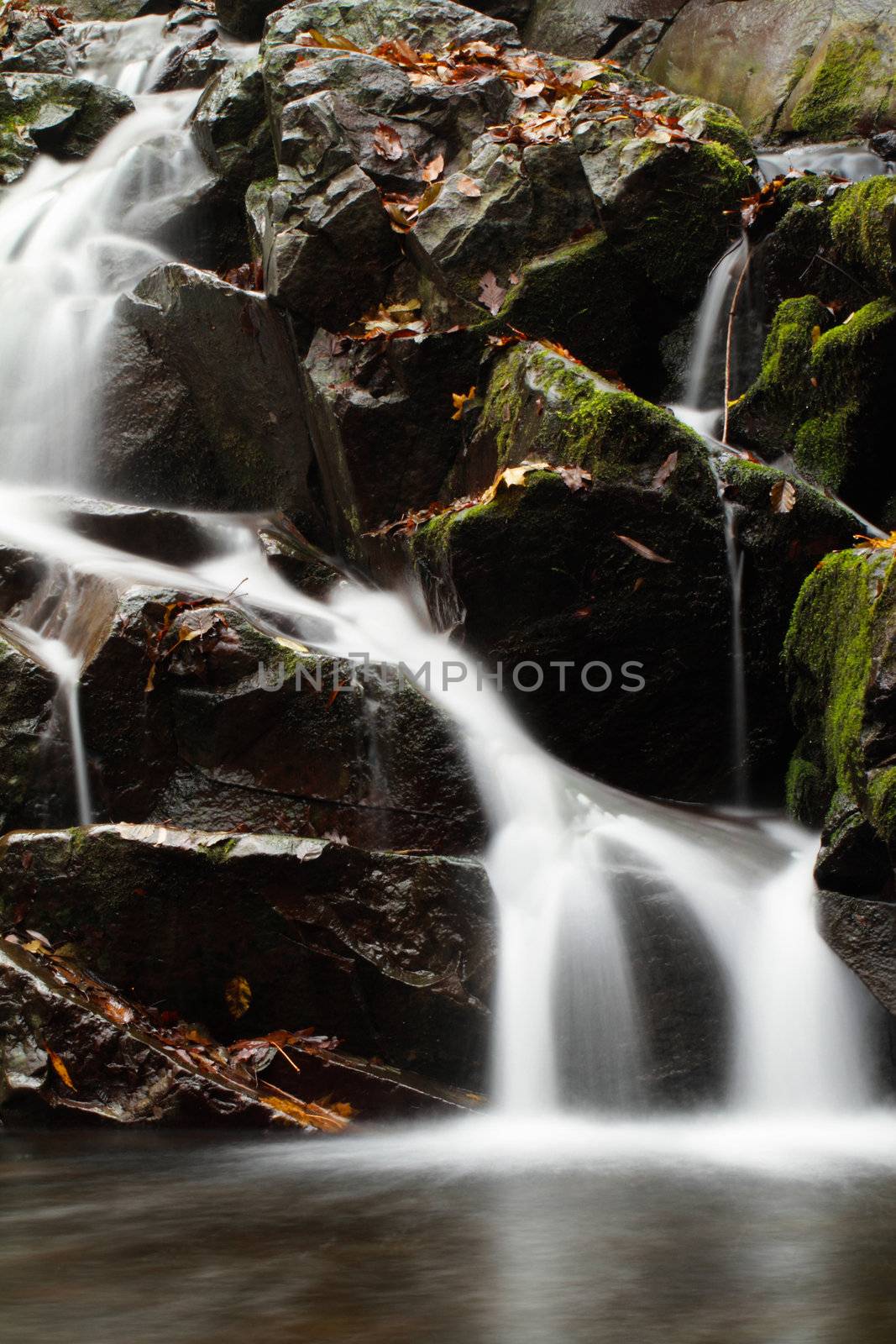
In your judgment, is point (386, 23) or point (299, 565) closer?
point (299, 565)

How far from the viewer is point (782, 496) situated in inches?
213

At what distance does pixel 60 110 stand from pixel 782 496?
28.4 feet

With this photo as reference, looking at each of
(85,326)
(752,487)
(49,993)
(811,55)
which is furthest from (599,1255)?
(811,55)

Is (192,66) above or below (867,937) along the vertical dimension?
above

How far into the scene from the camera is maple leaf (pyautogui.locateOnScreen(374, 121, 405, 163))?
25.0 ft

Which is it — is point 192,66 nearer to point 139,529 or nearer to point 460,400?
point 460,400

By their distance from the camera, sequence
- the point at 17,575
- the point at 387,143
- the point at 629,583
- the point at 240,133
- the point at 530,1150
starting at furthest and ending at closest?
the point at 240,133
the point at 387,143
the point at 17,575
the point at 629,583
the point at 530,1150

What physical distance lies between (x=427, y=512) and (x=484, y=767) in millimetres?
1989

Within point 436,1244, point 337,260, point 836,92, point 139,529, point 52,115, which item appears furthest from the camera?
point 52,115

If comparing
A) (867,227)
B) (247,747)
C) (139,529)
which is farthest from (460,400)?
(247,747)

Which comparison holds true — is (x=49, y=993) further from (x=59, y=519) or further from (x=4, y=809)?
(x=59, y=519)

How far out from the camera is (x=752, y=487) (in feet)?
17.8

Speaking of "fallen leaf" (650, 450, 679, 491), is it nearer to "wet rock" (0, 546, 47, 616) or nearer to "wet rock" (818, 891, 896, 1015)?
"wet rock" (818, 891, 896, 1015)

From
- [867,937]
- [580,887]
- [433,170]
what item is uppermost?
[433,170]
